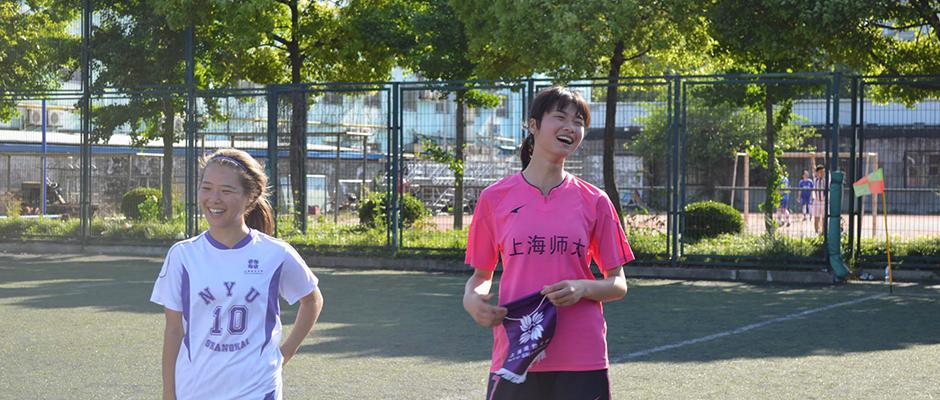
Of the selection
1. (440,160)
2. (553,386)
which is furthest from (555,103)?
(440,160)

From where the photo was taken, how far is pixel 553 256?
13.5ft

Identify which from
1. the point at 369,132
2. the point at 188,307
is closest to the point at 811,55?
the point at 369,132

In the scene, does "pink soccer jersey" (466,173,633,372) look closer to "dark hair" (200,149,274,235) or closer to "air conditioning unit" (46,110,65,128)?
"dark hair" (200,149,274,235)

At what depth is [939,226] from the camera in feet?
59.4

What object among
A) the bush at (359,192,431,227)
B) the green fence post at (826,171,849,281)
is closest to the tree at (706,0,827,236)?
the green fence post at (826,171,849,281)

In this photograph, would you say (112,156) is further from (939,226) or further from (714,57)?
(939,226)

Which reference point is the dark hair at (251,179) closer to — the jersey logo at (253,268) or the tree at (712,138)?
the jersey logo at (253,268)

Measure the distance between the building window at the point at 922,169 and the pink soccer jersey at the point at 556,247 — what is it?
15.4m

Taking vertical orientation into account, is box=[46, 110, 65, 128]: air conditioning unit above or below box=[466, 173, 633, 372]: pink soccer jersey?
above

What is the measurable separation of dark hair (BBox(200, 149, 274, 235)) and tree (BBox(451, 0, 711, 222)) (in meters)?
14.2

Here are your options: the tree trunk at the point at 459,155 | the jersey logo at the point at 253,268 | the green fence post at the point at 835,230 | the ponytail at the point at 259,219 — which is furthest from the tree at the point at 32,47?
the jersey logo at the point at 253,268

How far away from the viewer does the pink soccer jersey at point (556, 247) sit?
4078 millimetres

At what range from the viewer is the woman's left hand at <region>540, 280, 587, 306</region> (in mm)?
3912

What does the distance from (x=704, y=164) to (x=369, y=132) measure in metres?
13.9
